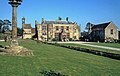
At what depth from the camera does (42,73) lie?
1122 cm

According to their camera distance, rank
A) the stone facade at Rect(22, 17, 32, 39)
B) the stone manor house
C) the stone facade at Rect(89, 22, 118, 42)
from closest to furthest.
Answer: the stone facade at Rect(89, 22, 118, 42) < the stone manor house < the stone facade at Rect(22, 17, 32, 39)

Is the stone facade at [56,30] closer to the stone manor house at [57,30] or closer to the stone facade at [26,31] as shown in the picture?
the stone manor house at [57,30]

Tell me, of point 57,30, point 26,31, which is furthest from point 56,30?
point 26,31

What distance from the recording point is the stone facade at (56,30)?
81.8 m

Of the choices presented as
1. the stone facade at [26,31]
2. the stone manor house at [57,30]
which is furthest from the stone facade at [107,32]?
the stone facade at [26,31]

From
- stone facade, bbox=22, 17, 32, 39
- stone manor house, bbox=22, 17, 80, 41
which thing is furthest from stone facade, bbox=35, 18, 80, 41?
stone facade, bbox=22, 17, 32, 39

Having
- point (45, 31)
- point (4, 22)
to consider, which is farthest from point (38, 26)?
point (4, 22)

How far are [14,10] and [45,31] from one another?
2449 inches

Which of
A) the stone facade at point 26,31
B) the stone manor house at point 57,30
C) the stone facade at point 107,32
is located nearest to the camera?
the stone facade at point 107,32

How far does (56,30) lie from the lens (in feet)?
271

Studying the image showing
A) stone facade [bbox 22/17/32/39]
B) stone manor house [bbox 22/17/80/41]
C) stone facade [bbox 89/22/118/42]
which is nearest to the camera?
stone facade [bbox 89/22/118/42]

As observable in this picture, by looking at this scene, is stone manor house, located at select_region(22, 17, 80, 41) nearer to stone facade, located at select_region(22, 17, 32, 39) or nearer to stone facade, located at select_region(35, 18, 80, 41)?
stone facade, located at select_region(35, 18, 80, 41)

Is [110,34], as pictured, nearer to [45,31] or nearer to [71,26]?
[71,26]

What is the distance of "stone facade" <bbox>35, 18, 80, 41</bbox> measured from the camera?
81750mm
